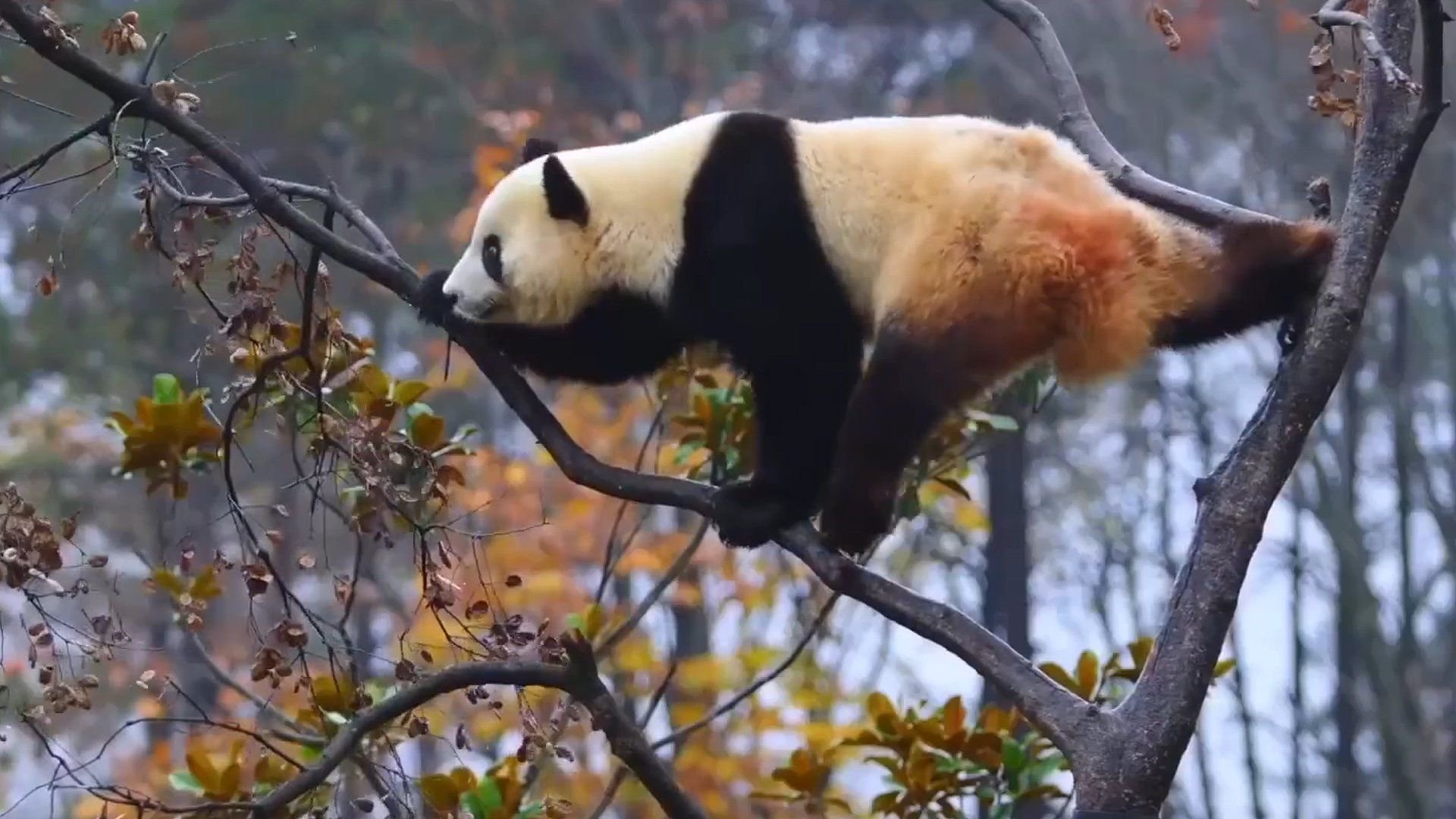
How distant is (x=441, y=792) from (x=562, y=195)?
35.6 inches

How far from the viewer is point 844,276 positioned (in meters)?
2.25

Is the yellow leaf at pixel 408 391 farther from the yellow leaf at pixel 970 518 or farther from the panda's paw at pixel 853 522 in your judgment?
the yellow leaf at pixel 970 518

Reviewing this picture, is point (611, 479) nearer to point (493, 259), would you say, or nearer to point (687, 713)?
point (493, 259)

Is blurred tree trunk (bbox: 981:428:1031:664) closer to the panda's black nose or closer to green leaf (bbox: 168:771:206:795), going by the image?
the panda's black nose

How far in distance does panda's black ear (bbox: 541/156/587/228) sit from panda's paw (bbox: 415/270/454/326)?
21 centimetres

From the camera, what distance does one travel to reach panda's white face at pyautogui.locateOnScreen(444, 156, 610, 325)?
96.5 inches

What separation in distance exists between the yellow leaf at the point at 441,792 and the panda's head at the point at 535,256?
0.69m

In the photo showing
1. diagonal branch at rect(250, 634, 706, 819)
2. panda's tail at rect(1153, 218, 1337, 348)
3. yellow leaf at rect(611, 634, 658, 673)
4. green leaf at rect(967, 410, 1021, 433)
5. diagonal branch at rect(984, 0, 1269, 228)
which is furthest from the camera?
yellow leaf at rect(611, 634, 658, 673)

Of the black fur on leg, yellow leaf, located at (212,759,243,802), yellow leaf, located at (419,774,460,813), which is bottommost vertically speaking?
yellow leaf, located at (419,774,460,813)

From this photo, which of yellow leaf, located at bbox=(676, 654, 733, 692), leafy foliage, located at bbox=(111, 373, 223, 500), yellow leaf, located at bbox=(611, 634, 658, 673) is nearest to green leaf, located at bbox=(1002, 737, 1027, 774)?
leafy foliage, located at bbox=(111, 373, 223, 500)

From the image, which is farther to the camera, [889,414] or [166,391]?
[166,391]

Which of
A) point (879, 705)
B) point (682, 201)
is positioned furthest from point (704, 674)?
point (682, 201)

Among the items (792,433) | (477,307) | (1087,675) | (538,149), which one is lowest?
(1087,675)

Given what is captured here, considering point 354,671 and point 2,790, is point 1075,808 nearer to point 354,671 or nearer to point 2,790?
point 354,671
